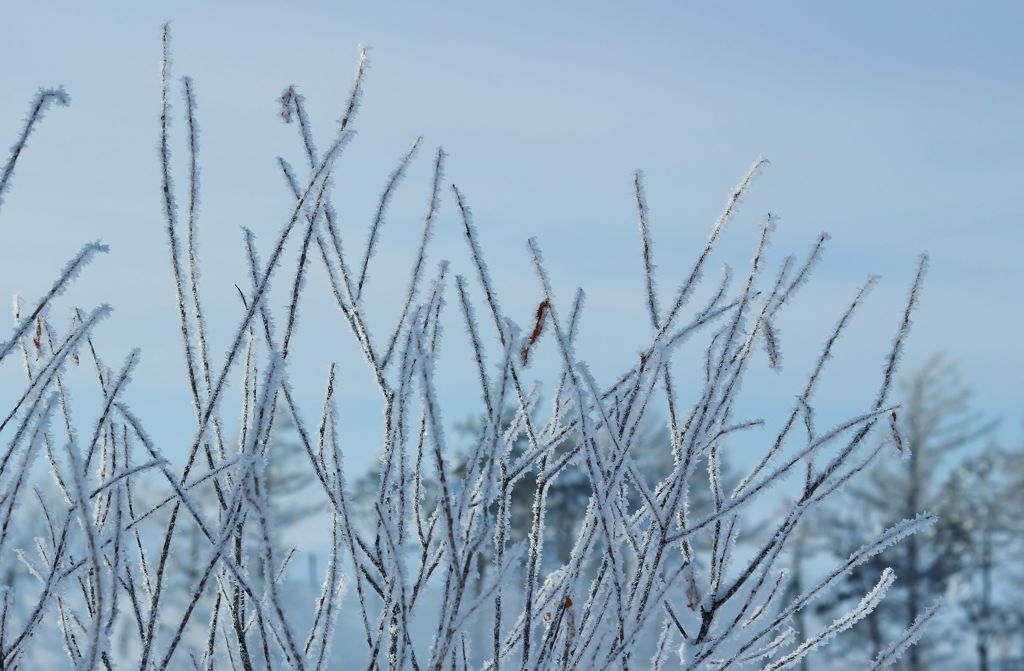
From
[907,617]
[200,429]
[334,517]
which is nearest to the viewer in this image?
[200,429]

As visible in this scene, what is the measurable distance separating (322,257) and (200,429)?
1.33 feet

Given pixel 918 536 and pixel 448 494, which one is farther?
pixel 918 536

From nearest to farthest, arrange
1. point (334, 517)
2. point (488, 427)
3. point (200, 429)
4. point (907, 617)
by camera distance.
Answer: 1. point (488, 427)
2. point (200, 429)
3. point (334, 517)
4. point (907, 617)

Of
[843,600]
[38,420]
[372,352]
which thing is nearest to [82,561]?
[38,420]

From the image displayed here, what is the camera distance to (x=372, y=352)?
204 cm

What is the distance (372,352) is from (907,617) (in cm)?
2288

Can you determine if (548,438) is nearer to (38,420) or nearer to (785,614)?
(785,614)

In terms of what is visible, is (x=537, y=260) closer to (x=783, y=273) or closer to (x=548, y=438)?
(x=548, y=438)

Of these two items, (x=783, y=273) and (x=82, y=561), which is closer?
(x=82, y=561)

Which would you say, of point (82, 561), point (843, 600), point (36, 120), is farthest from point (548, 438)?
point (843, 600)

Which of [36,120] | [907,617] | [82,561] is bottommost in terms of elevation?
[82,561]

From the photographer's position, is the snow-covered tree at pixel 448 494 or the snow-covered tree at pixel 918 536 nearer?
the snow-covered tree at pixel 448 494

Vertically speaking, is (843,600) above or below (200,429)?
above

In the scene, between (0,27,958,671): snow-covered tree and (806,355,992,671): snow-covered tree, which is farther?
(806,355,992,671): snow-covered tree
